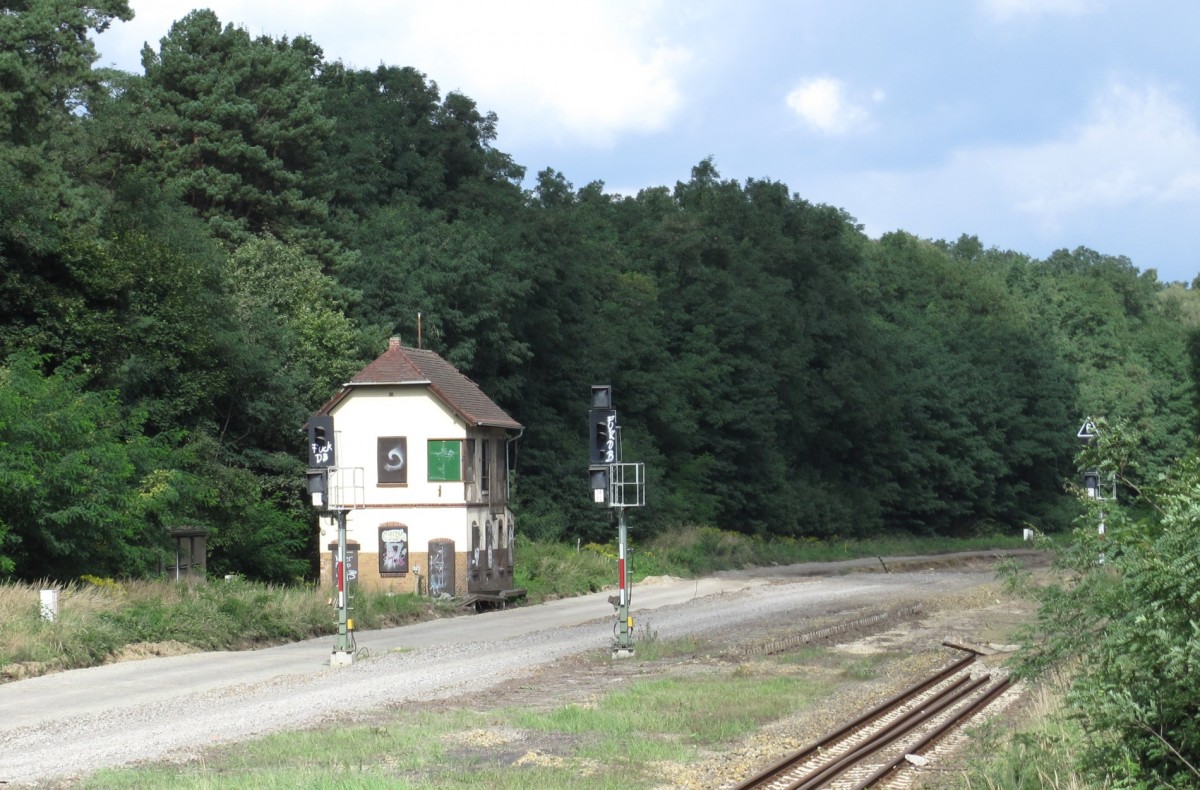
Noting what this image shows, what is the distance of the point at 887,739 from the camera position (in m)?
15.9

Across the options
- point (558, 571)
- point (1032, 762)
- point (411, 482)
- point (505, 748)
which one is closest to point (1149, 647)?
point (1032, 762)

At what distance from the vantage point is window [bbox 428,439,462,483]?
39.3 meters

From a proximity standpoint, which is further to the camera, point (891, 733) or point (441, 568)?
point (441, 568)

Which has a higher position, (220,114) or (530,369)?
(220,114)

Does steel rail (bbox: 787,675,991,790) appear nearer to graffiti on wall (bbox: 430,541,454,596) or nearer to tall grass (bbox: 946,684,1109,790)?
tall grass (bbox: 946,684,1109,790)

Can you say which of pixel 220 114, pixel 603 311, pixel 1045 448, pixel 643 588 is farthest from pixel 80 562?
pixel 1045 448

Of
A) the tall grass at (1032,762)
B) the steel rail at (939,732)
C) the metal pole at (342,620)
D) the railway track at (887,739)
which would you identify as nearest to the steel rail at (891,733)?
the railway track at (887,739)

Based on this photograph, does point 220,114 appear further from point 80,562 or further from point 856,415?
point 856,415

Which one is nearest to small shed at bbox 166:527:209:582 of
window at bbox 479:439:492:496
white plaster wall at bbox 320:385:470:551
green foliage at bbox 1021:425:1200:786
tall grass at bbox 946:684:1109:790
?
white plaster wall at bbox 320:385:470:551

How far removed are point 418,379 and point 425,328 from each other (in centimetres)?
1007

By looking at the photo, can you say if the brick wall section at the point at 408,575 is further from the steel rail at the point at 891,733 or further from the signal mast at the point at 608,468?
the steel rail at the point at 891,733

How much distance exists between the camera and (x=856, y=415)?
81875 millimetres

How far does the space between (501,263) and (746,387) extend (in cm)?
2318

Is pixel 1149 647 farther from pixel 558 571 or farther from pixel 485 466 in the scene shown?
pixel 558 571
